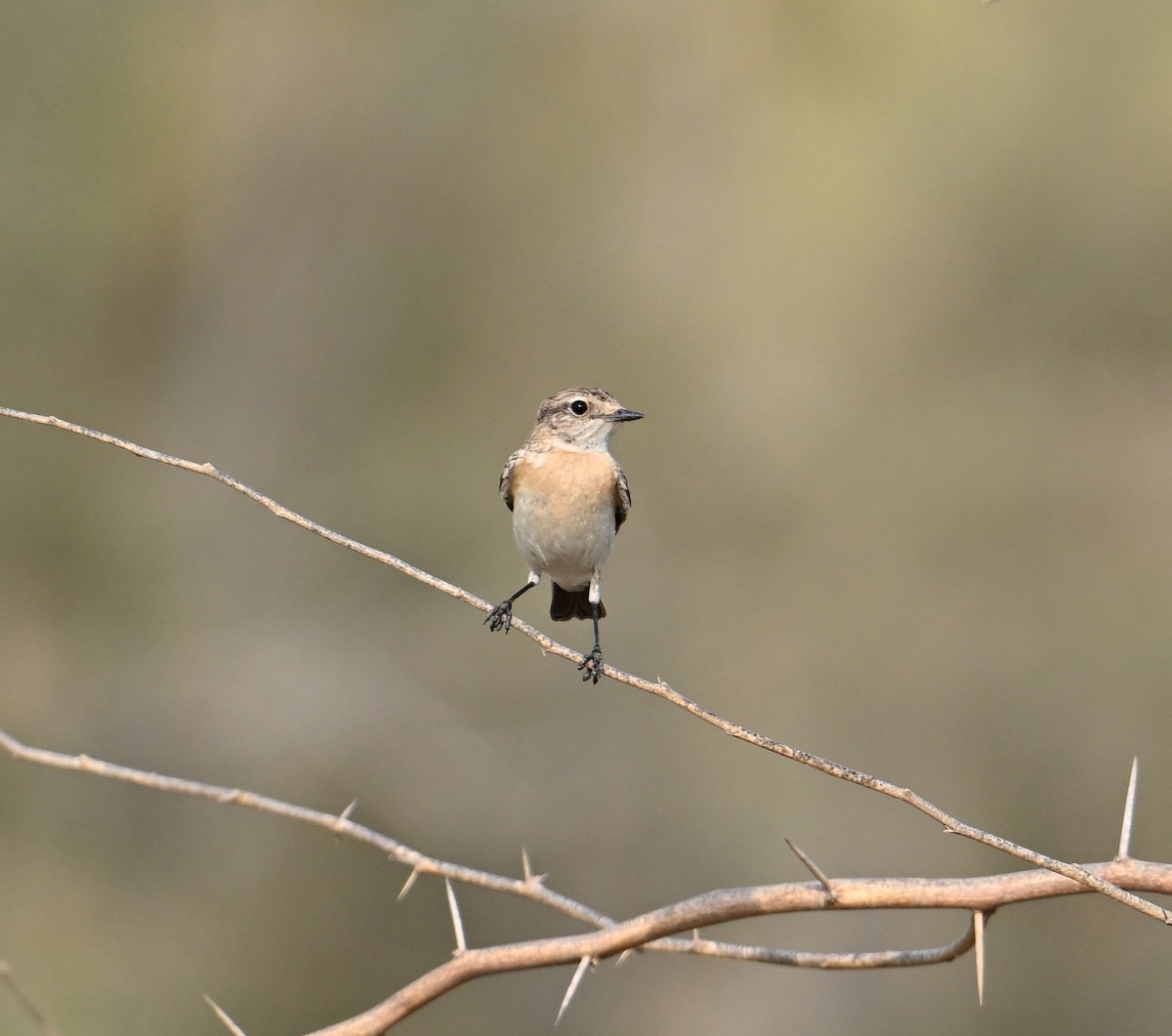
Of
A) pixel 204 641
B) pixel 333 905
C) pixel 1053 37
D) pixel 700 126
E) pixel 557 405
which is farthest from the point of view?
pixel 700 126

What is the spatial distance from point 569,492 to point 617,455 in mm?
13815

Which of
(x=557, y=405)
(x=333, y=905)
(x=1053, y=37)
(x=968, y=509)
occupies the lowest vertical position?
(x=333, y=905)

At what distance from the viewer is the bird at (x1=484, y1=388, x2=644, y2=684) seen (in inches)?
293

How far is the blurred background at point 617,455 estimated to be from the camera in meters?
18.5

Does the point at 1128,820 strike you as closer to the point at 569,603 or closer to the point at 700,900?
the point at 700,900

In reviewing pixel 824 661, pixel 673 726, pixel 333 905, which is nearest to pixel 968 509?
pixel 824 661

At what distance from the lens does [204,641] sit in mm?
20562

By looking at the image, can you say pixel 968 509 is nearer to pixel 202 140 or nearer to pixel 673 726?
pixel 673 726

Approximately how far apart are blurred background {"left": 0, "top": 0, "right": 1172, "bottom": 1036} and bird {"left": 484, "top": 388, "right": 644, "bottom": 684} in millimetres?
10166

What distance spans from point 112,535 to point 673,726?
8308 mm

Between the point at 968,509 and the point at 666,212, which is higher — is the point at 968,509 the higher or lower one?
the lower one

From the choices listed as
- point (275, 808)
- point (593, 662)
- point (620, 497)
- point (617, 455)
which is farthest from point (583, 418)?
point (617, 455)

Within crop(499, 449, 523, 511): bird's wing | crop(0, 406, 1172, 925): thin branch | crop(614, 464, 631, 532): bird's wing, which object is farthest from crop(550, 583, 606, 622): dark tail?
crop(0, 406, 1172, 925): thin branch

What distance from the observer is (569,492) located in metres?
7.46
